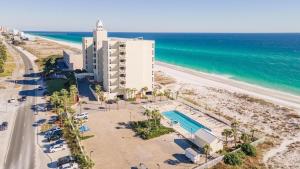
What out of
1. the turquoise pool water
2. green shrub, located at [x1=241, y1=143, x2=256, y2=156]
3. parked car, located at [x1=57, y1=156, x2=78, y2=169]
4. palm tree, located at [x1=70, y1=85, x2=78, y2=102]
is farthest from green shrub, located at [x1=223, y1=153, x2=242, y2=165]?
palm tree, located at [x1=70, y1=85, x2=78, y2=102]

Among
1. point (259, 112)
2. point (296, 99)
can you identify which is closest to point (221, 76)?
point (296, 99)

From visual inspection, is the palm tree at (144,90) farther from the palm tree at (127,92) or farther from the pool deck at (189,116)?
the pool deck at (189,116)

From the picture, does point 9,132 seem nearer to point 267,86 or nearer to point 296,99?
point 296,99

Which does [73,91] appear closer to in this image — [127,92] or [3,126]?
[127,92]

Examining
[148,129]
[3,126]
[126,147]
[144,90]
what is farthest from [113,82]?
[126,147]

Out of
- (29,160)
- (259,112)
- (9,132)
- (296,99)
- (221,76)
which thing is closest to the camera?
(29,160)
